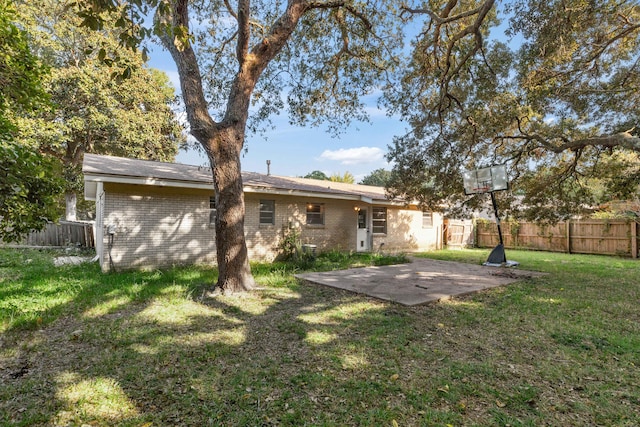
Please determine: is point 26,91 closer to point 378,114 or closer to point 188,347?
point 188,347

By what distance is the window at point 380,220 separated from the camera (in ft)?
49.2

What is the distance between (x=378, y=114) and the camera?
10.8 metres

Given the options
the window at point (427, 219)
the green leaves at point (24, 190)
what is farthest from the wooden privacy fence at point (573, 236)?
the green leaves at point (24, 190)

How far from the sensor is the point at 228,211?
6.43m

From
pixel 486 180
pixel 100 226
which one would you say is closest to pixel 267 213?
pixel 100 226

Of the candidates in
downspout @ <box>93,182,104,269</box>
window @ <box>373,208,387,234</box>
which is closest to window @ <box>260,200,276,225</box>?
downspout @ <box>93,182,104,269</box>

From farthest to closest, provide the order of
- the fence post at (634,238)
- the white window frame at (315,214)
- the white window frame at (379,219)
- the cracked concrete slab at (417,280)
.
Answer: the white window frame at (379,219), the fence post at (634,238), the white window frame at (315,214), the cracked concrete slab at (417,280)

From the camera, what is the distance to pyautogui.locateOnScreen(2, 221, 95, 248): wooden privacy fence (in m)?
15.4

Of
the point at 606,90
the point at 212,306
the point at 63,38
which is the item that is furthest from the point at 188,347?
the point at 63,38

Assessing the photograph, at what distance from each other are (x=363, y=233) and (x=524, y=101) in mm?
7682

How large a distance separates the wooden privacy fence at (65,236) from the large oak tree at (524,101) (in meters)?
13.9

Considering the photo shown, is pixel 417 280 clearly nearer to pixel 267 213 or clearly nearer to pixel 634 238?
pixel 267 213

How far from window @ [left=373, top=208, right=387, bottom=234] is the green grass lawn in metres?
8.52

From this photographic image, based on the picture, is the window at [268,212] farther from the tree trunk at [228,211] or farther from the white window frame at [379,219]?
the white window frame at [379,219]
